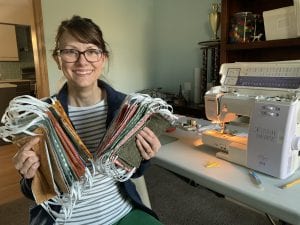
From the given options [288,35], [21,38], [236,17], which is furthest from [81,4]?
[21,38]

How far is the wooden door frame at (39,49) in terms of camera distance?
2407 mm

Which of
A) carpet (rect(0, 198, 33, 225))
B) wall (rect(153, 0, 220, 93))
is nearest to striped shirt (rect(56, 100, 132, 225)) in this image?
carpet (rect(0, 198, 33, 225))

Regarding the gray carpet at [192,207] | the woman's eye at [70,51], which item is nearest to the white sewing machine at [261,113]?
the woman's eye at [70,51]

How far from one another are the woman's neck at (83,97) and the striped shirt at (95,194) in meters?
0.02

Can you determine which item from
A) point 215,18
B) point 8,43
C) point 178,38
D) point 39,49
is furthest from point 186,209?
point 8,43

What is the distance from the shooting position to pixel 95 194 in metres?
0.89

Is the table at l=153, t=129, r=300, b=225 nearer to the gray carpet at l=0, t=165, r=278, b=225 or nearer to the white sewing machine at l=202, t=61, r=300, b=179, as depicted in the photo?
the white sewing machine at l=202, t=61, r=300, b=179

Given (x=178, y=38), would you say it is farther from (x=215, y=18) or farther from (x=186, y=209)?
(x=186, y=209)

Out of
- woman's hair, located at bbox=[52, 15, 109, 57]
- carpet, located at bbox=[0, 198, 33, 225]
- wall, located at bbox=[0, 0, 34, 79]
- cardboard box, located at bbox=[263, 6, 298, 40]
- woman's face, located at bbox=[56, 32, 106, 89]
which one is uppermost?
wall, located at bbox=[0, 0, 34, 79]

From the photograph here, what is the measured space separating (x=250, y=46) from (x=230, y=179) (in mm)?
1330

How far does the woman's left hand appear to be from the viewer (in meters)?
0.77

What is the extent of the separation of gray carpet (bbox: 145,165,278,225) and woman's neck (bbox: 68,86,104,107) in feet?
3.90

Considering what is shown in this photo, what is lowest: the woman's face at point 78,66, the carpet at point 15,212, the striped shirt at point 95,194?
the carpet at point 15,212

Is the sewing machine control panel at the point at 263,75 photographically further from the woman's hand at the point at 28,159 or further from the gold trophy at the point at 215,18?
the gold trophy at the point at 215,18
